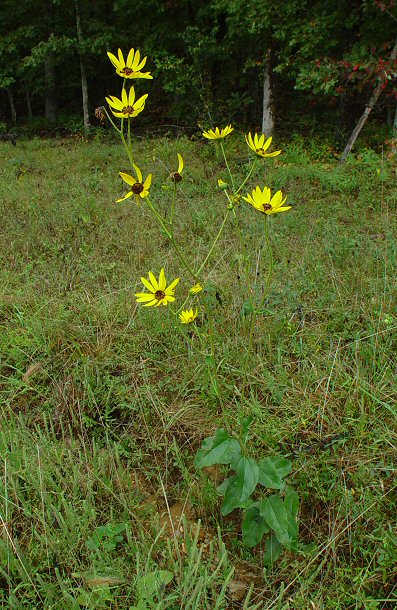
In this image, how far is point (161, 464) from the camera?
5.42 feet

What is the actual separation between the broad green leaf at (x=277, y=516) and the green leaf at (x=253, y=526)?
4 centimetres

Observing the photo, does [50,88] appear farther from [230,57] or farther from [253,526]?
[253,526]

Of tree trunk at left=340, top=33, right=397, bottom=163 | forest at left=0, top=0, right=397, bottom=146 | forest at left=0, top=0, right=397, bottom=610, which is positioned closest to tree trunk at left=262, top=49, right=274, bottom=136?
forest at left=0, top=0, right=397, bottom=146

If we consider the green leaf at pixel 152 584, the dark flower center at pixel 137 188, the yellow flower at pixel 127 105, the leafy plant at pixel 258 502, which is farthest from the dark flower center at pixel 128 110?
the green leaf at pixel 152 584

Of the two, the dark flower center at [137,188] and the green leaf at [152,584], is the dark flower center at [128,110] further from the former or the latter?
the green leaf at [152,584]

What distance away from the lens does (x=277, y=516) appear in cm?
125

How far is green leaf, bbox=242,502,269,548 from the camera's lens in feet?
4.22

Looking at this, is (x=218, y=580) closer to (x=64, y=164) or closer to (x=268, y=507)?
(x=268, y=507)

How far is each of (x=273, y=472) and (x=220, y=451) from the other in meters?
0.18

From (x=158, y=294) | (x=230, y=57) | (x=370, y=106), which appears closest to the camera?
(x=158, y=294)

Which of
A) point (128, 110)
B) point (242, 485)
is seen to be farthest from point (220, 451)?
point (128, 110)

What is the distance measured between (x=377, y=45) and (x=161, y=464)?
6583 mm

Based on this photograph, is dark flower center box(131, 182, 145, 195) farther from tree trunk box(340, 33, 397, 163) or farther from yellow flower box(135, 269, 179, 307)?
tree trunk box(340, 33, 397, 163)

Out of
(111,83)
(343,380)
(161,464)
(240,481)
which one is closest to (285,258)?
(343,380)
